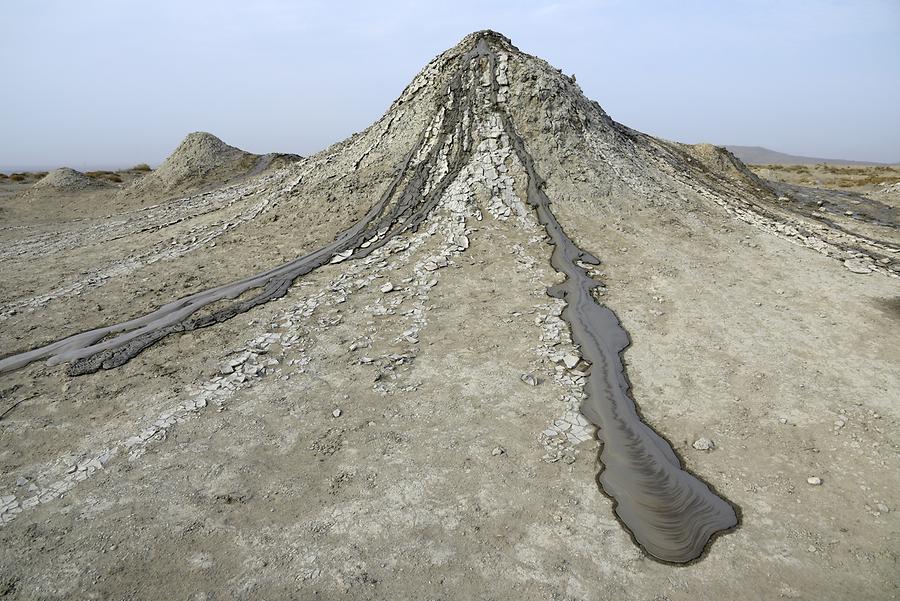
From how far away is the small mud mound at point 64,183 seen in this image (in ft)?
103

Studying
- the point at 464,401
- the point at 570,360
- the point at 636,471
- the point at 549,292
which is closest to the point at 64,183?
the point at 549,292

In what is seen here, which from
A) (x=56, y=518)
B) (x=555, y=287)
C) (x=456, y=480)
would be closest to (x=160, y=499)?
(x=56, y=518)

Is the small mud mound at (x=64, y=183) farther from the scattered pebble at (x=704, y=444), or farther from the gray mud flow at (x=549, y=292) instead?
the scattered pebble at (x=704, y=444)

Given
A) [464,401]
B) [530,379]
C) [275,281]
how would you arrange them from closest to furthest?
1. [464,401]
2. [530,379]
3. [275,281]

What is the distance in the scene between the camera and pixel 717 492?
6512mm

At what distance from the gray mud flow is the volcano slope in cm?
6

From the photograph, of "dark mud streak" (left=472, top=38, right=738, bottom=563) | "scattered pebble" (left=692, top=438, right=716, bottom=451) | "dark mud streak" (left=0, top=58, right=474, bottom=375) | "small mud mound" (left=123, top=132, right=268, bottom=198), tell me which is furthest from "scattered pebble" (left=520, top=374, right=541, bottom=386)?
"small mud mound" (left=123, top=132, right=268, bottom=198)

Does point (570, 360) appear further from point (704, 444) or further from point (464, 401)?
point (704, 444)

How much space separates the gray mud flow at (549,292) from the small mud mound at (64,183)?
2718 cm

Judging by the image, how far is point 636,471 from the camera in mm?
6922

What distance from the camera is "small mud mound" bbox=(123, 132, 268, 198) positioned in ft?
98.9

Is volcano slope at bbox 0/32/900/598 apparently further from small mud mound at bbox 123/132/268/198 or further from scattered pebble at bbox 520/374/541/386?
small mud mound at bbox 123/132/268/198

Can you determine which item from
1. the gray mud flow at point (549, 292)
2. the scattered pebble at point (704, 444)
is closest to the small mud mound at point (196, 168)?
the gray mud flow at point (549, 292)

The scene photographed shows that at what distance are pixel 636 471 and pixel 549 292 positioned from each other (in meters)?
5.94
